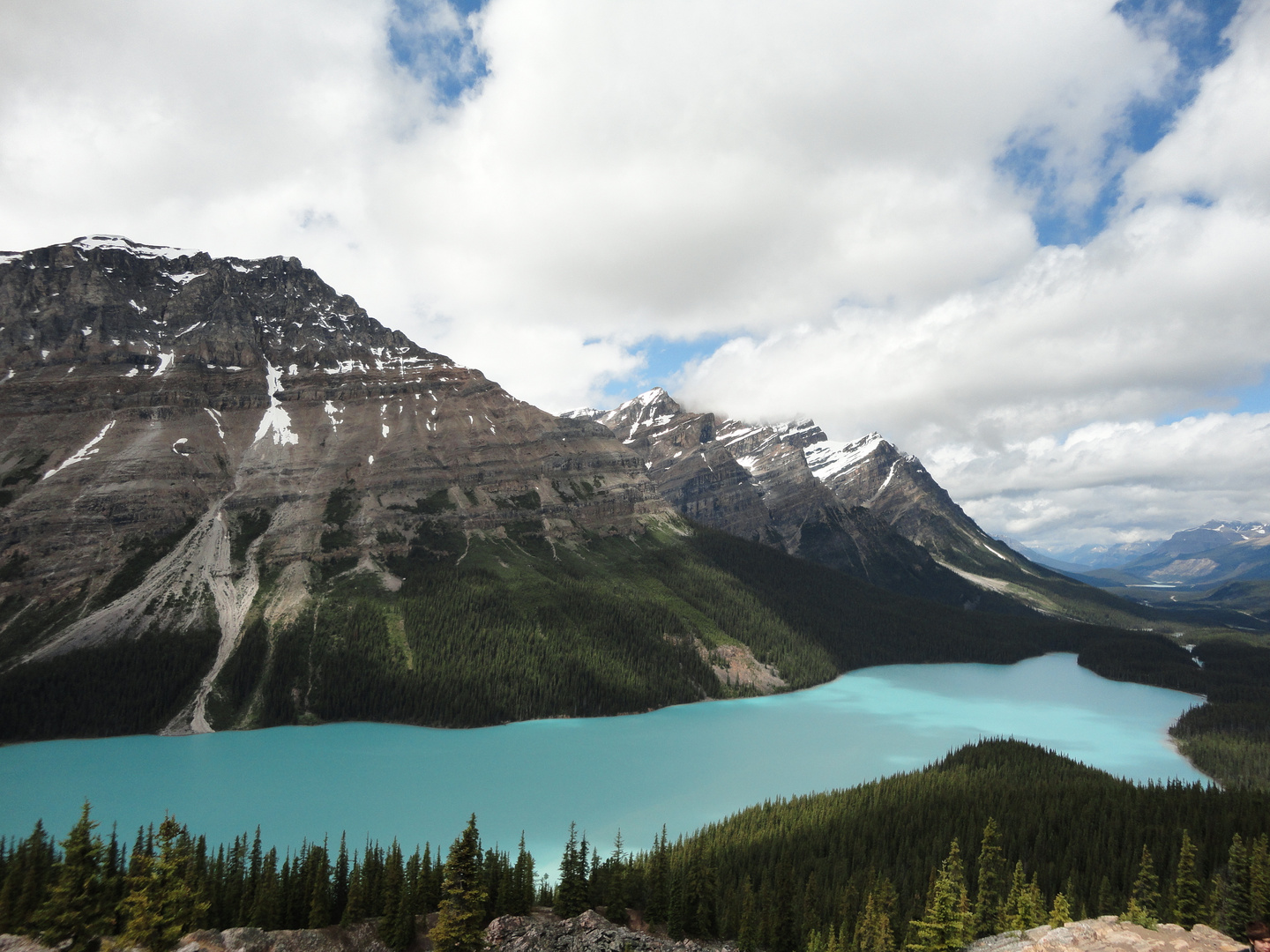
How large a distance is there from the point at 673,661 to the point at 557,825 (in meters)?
77.7

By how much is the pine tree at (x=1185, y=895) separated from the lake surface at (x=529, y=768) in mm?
41804

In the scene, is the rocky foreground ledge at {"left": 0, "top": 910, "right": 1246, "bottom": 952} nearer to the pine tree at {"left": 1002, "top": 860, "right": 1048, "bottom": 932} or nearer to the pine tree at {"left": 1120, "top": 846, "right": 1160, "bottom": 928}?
the pine tree at {"left": 1002, "top": 860, "right": 1048, "bottom": 932}

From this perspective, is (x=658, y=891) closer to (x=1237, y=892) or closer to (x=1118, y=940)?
(x=1118, y=940)

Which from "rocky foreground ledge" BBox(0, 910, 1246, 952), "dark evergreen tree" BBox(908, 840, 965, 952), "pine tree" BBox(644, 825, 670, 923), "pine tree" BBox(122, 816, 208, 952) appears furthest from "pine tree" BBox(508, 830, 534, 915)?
"dark evergreen tree" BBox(908, 840, 965, 952)

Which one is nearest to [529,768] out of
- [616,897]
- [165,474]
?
[616,897]

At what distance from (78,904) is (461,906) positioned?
2089 centimetres

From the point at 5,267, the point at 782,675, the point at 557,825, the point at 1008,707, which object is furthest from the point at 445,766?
the point at 5,267

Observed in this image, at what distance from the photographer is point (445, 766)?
9669 centimetres

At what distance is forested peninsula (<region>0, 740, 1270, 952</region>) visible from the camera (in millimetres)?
40406

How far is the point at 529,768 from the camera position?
320ft

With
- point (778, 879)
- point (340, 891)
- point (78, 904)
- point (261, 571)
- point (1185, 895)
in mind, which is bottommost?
point (1185, 895)

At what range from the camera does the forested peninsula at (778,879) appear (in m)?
40.4

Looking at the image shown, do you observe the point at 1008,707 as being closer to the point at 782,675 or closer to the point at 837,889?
the point at 782,675

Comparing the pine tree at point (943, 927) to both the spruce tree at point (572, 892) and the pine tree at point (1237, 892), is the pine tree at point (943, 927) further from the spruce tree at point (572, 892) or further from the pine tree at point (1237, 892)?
the spruce tree at point (572, 892)
